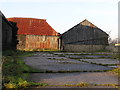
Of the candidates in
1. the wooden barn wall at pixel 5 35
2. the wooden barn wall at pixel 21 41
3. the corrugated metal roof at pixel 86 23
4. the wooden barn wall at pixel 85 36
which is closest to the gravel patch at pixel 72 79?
the wooden barn wall at pixel 5 35

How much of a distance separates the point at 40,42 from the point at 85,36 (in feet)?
28.2

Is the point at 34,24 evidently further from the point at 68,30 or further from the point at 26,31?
the point at 68,30

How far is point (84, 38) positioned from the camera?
1201 inches

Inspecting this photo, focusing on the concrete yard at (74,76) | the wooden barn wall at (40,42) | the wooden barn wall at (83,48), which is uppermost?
the wooden barn wall at (40,42)

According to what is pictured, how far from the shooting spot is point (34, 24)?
30750mm

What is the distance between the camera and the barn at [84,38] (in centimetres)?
2922

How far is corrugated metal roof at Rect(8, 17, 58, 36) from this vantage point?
94.5 ft

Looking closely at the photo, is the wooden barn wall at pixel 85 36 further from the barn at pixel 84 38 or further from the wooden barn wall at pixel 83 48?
the wooden barn wall at pixel 83 48

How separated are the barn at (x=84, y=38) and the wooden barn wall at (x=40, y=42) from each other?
1.81 meters

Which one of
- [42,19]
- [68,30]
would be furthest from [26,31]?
[68,30]

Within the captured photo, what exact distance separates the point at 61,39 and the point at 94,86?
2650 centimetres

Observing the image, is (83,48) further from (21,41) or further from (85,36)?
(21,41)

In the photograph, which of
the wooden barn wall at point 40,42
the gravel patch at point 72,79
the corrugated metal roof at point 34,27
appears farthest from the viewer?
the corrugated metal roof at point 34,27

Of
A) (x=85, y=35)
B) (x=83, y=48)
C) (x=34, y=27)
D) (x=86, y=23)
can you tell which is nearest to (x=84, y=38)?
(x=85, y=35)
